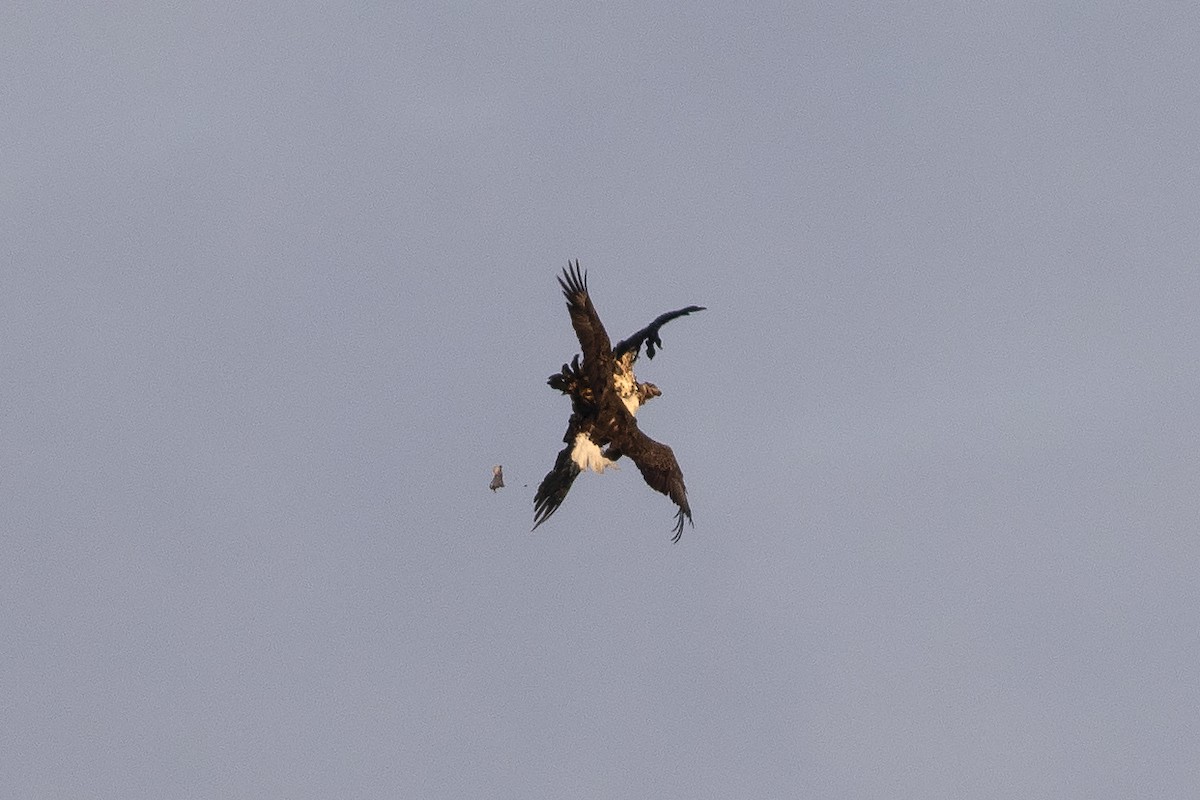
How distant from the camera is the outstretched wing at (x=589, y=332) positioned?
4250cm

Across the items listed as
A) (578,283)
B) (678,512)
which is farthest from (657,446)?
(578,283)

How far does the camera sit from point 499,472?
42125 mm

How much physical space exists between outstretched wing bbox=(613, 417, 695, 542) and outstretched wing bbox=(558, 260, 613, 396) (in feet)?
5.90

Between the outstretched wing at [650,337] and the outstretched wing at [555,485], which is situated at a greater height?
the outstretched wing at [650,337]

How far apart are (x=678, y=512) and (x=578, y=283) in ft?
21.7

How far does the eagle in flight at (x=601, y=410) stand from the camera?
141 ft

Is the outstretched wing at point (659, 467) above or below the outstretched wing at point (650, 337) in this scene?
below

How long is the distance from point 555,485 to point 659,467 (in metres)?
2.85

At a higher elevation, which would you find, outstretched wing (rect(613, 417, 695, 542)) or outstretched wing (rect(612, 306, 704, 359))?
outstretched wing (rect(612, 306, 704, 359))

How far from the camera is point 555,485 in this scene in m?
44.4

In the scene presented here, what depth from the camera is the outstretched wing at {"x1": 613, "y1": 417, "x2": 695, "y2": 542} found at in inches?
1794

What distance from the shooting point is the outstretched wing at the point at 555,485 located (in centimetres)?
4425

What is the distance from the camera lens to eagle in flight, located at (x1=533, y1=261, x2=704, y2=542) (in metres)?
43.1

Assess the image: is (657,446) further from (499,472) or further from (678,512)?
(499,472)
